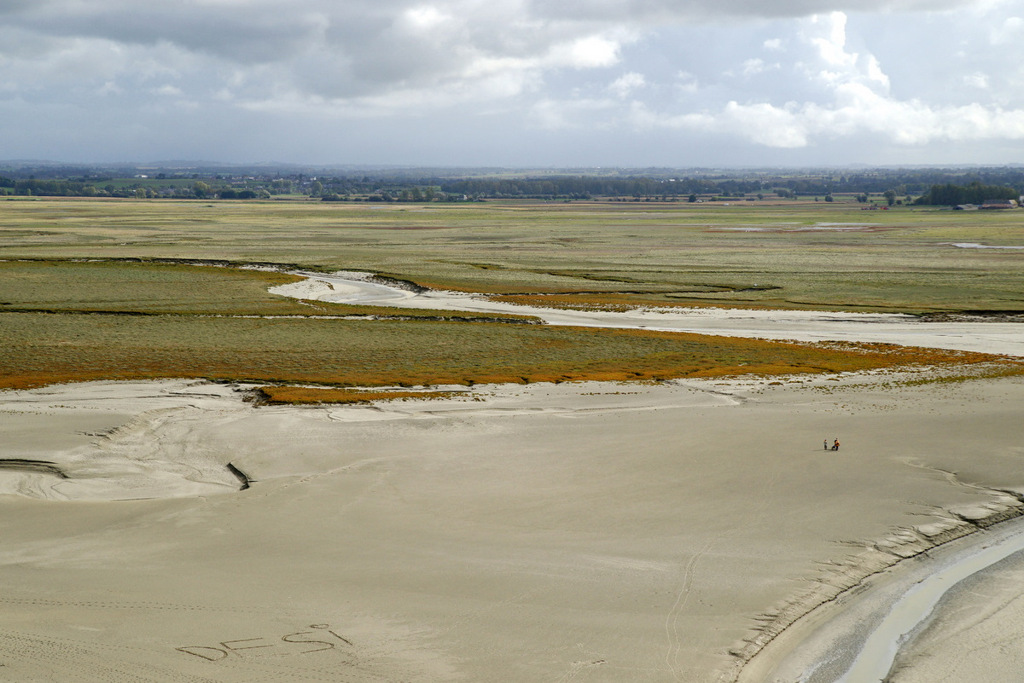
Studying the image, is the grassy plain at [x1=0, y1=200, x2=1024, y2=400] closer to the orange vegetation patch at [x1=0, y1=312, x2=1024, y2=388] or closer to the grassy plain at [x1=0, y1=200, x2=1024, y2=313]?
the orange vegetation patch at [x1=0, y1=312, x2=1024, y2=388]

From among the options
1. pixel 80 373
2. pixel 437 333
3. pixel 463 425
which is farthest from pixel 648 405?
pixel 80 373

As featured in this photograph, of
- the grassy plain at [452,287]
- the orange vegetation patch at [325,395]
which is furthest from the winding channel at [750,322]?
the orange vegetation patch at [325,395]

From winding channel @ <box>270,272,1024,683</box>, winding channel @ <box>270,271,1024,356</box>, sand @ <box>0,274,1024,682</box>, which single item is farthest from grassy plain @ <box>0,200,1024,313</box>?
sand @ <box>0,274,1024,682</box>

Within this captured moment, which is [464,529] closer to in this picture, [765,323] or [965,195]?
[765,323]

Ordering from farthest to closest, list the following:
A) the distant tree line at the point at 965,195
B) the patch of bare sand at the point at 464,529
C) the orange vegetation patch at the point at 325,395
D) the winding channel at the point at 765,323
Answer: the distant tree line at the point at 965,195
the winding channel at the point at 765,323
the orange vegetation patch at the point at 325,395
the patch of bare sand at the point at 464,529

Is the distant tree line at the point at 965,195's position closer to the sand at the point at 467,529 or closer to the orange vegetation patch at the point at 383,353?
the orange vegetation patch at the point at 383,353

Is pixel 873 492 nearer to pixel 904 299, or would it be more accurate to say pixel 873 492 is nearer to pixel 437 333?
pixel 437 333
